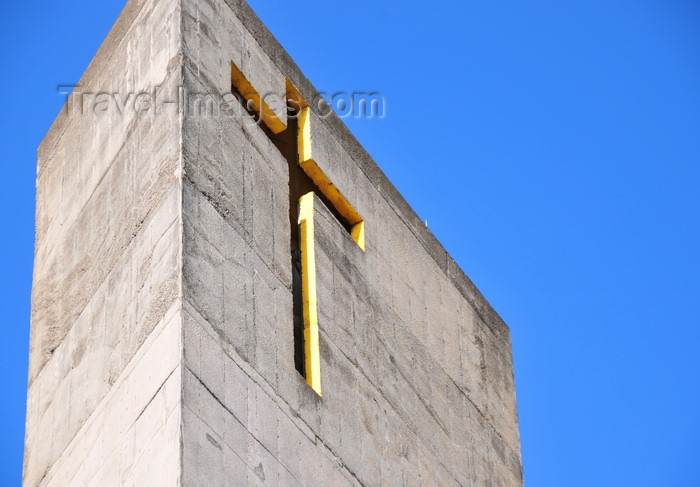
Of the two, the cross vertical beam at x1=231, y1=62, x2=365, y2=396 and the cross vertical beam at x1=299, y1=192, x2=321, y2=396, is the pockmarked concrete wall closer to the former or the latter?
the cross vertical beam at x1=231, y1=62, x2=365, y2=396

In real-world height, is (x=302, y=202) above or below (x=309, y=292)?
above

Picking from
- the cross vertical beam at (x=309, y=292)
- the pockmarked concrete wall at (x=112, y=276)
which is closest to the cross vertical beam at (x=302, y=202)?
the cross vertical beam at (x=309, y=292)

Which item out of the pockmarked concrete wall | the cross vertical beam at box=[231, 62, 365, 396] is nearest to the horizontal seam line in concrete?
the pockmarked concrete wall

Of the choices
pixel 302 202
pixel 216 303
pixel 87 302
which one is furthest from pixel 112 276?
pixel 302 202

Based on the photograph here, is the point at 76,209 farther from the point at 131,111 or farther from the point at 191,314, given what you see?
the point at 191,314

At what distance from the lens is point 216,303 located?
8.62 metres

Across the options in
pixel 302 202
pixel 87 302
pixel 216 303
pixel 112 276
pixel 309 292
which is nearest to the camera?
pixel 216 303

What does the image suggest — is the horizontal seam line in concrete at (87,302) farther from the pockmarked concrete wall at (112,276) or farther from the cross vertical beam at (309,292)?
the cross vertical beam at (309,292)

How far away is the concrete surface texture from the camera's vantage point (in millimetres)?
8361

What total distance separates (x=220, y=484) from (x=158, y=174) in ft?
6.70

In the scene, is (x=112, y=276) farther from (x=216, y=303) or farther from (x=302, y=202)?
(x=302, y=202)

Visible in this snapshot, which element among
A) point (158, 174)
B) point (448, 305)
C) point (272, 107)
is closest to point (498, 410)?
point (448, 305)

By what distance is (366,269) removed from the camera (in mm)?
10633

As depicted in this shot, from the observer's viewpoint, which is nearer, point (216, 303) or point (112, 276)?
point (216, 303)
